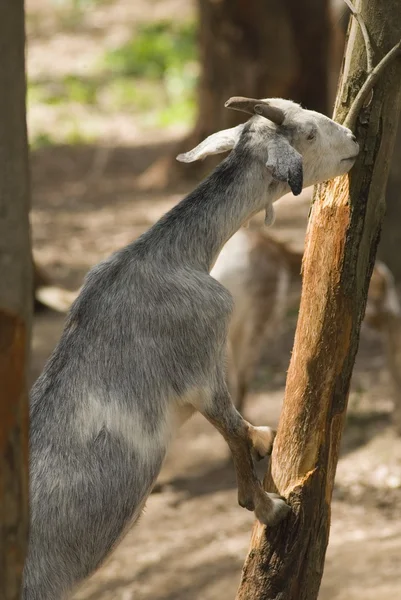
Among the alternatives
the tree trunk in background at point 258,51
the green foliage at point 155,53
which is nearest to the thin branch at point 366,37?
the tree trunk in background at point 258,51

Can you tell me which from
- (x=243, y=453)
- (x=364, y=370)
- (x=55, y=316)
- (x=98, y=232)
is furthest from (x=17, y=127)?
(x=98, y=232)

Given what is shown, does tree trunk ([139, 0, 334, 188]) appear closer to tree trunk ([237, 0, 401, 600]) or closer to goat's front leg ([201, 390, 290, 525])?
tree trunk ([237, 0, 401, 600])

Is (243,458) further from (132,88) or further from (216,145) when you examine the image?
(132,88)

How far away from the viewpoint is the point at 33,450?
11.0 ft

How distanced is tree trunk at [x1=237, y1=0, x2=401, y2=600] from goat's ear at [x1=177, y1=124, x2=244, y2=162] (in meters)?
0.39

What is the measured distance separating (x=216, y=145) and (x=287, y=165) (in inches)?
16.7

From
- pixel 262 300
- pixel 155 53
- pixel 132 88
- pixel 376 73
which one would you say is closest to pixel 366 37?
pixel 376 73

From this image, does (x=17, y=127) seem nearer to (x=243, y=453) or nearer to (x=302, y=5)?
(x=243, y=453)

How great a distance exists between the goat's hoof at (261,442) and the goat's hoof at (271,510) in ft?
0.60

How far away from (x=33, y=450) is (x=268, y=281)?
3460mm

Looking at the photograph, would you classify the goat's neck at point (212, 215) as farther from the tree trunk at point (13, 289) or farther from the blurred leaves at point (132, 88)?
the blurred leaves at point (132, 88)

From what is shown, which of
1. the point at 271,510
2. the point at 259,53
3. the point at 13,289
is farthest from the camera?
the point at 259,53

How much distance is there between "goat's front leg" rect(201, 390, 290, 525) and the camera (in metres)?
3.43

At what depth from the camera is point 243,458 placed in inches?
137
